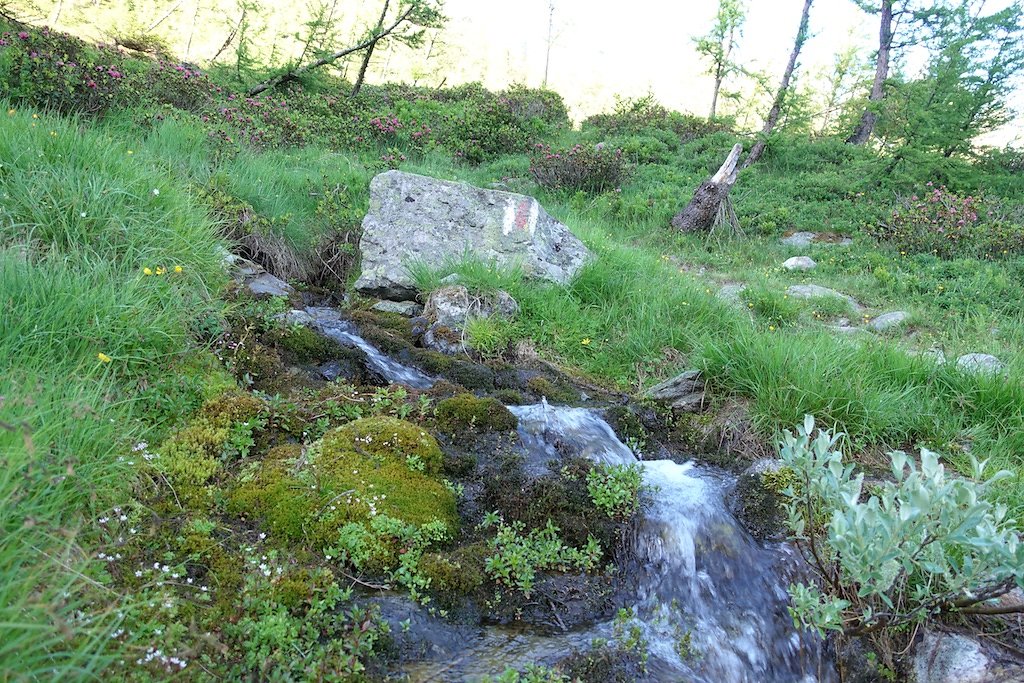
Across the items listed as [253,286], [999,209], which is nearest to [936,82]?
[999,209]

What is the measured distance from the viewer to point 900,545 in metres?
2.29

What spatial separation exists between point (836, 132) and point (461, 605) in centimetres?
1997

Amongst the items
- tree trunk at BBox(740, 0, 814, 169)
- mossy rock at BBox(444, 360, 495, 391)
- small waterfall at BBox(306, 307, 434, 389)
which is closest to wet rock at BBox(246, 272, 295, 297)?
small waterfall at BBox(306, 307, 434, 389)

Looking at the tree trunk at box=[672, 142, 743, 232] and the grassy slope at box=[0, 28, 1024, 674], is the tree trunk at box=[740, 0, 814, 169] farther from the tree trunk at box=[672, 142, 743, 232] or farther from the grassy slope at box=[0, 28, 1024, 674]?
the grassy slope at box=[0, 28, 1024, 674]

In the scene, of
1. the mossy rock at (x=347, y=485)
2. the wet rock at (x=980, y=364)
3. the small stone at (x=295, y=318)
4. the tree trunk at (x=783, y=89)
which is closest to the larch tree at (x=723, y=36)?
the tree trunk at (x=783, y=89)

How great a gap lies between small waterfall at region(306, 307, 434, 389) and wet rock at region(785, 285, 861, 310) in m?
5.63

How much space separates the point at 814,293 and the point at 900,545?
6.99 metres

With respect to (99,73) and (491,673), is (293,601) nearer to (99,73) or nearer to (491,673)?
(491,673)

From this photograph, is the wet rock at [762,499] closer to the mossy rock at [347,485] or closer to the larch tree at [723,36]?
the mossy rock at [347,485]

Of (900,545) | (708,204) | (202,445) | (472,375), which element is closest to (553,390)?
(472,375)

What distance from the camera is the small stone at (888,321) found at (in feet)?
23.9

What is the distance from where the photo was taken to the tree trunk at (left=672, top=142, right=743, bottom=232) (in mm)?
11227

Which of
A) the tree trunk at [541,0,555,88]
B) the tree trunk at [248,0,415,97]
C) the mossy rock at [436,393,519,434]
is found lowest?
the mossy rock at [436,393,519,434]

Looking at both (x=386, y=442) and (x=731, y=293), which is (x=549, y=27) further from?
(x=386, y=442)
